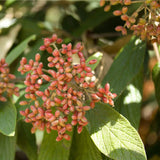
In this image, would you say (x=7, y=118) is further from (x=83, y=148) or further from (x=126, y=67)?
(x=126, y=67)

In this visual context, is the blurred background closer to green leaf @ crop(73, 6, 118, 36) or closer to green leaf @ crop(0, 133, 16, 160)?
green leaf @ crop(73, 6, 118, 36)

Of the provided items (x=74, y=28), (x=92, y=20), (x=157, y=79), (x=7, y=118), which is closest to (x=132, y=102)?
(x=157, y=79)

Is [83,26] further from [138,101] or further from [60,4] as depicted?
[138,101]

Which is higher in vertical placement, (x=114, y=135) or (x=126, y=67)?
(x=126, y=67)

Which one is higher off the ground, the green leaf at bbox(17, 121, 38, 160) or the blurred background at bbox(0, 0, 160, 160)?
the blurred background at bbox(0, 0, 160, 160)

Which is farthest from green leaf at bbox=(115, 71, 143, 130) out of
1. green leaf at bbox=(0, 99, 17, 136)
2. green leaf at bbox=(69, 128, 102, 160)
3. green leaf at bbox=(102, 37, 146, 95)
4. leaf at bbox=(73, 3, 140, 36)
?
leaf at bbox=(73, 3, 140, 36)

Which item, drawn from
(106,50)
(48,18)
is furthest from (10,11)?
(106,50)

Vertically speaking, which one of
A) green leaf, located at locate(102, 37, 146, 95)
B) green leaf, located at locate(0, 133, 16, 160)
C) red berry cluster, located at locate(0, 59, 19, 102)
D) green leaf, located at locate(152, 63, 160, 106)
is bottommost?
green leaf, located at locate(0, 133, 16, 160)
